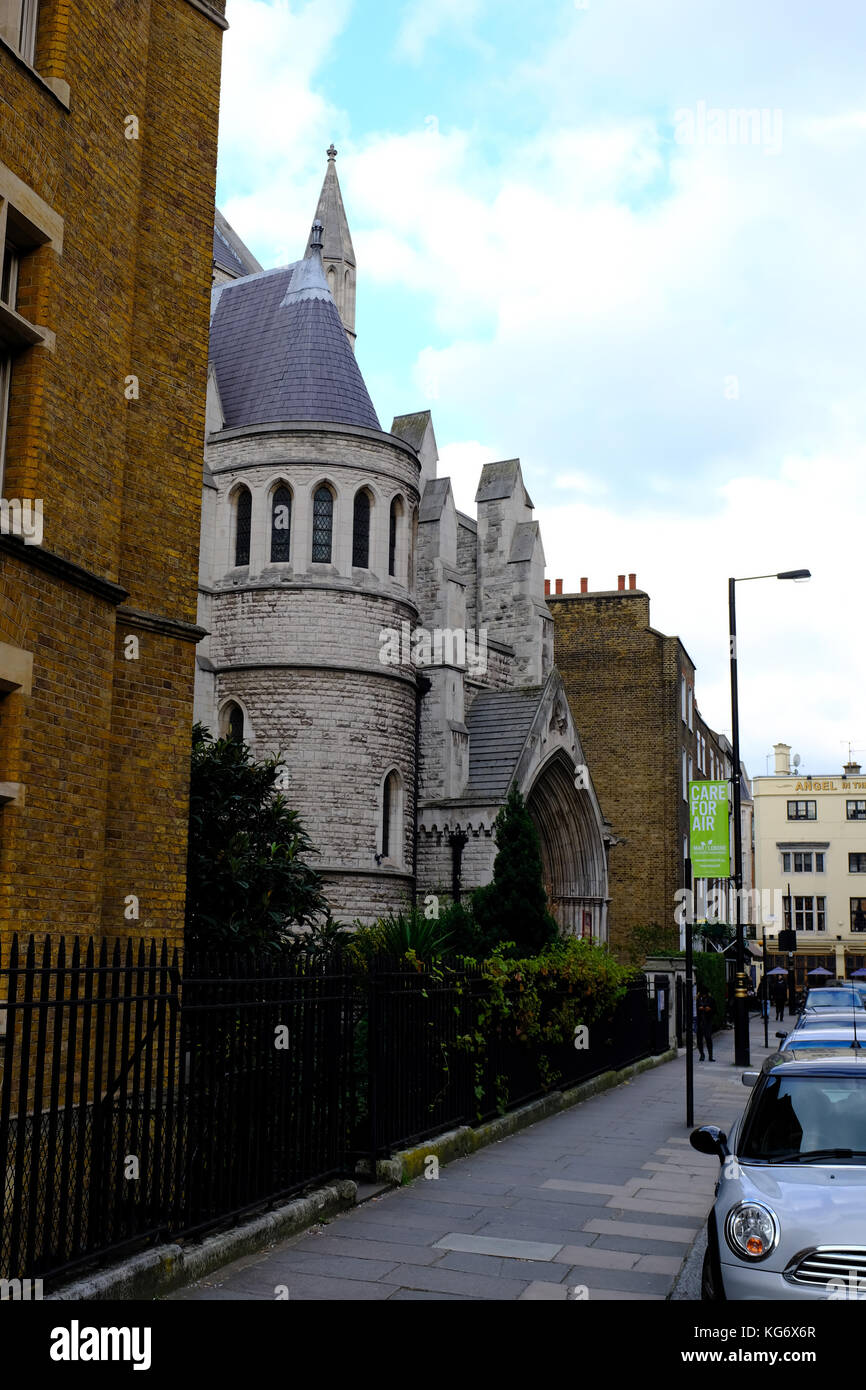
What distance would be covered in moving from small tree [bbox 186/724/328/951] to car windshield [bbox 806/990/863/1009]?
38.0ft

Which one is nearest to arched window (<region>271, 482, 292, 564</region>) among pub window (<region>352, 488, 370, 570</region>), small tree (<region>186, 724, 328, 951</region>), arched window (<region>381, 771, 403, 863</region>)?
pub window (<region>352, 488, 370, 570</region>)

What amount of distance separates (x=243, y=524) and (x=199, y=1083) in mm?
18014

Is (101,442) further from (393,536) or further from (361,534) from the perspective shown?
(393,536)

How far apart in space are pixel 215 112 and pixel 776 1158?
9.83 m

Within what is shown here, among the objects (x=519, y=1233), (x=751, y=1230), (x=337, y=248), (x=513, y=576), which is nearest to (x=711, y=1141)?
(x=751, y=1230)

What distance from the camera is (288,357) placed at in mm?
25219

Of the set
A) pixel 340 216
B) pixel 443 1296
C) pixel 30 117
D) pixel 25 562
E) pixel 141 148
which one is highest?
pixel 340 216

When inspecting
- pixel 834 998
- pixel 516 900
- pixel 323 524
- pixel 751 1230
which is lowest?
pixel 834 998

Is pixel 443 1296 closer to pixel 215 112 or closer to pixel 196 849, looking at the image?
pixel 196 849

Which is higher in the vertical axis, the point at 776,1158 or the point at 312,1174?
the point at 776,1158

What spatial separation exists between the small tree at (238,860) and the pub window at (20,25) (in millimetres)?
7039

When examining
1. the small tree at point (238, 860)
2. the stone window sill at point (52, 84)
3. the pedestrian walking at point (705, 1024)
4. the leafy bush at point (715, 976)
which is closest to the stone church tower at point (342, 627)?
the pedestrian walking at point (705, 1024)
